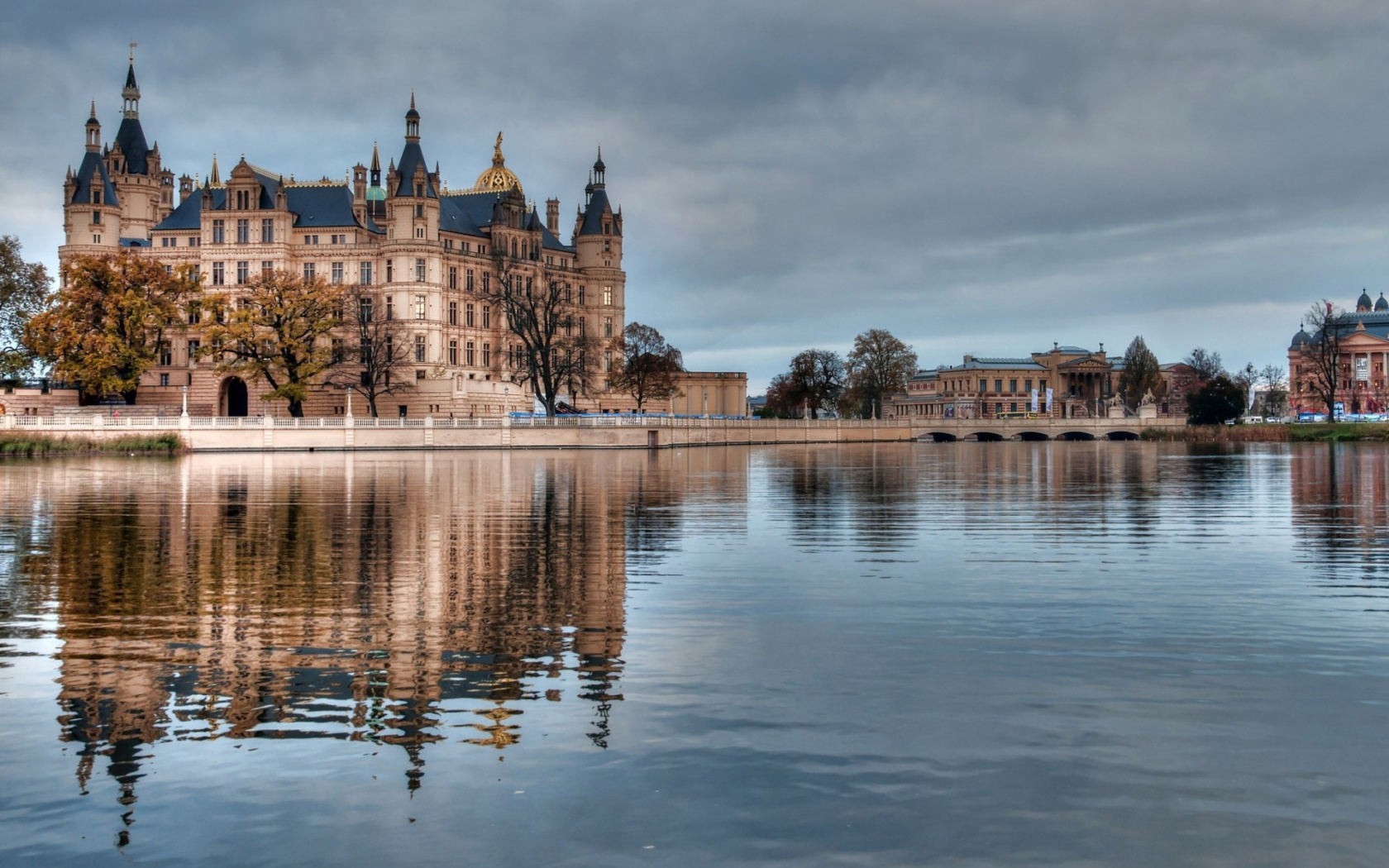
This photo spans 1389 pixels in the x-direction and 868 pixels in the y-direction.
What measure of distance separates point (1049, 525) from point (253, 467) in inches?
1517

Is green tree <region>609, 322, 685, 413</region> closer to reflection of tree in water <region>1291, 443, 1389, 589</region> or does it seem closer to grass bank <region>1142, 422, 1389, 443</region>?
grass bank <region>1142, 422, 1389, 443</region>

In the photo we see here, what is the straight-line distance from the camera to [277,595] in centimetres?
1474

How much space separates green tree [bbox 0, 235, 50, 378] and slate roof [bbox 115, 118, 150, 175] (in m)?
23.0

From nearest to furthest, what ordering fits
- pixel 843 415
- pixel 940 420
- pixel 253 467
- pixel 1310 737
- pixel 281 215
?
pixel 1310 737 < pixel 253 467 < pixel 281 215 < pixel 940 420 < pixel 843 415

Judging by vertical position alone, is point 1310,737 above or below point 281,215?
below

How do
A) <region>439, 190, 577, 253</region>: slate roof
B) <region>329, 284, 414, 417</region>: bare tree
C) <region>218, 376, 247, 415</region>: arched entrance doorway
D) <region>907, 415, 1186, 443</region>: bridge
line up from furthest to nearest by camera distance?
<region>907, 415, 1186, 443</region>: bridge → <region>439, 190, 577, 253</region>: slate roof → <region>218, 376, 247, 415</region>: arched entrance doorway → <region>329, 284, 414, 417</region>: bare tree

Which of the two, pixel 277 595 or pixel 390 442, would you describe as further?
pixel 390 442

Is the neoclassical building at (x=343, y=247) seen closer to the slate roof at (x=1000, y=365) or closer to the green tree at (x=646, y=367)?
the green tree at (x=646, y=367)

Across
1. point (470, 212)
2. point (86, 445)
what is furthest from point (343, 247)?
point (86, 445)

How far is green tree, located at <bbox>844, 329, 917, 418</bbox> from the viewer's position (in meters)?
140

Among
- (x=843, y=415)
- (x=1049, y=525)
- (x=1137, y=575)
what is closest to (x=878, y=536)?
(x=1049, y=525)

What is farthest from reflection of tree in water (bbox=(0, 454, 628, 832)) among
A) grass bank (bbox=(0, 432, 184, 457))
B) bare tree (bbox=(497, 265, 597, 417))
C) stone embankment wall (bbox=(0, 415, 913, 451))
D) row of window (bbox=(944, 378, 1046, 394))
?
row of window (bbox=(944, 378, 1046, 394))

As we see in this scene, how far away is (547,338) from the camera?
91062mm

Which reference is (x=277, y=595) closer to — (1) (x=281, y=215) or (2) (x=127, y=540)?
(2) (x=127, y=540)
